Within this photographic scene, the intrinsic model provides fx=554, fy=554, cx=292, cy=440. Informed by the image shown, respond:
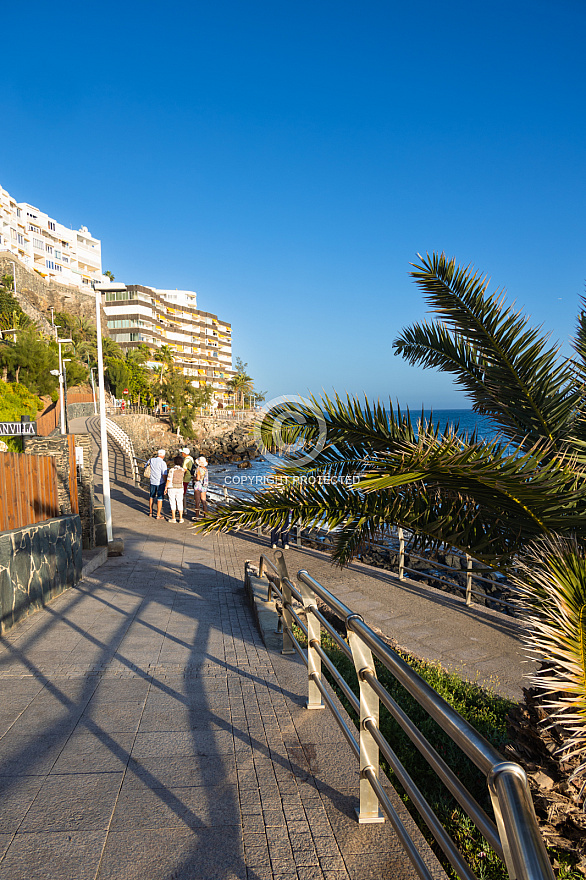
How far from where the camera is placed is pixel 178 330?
132 m

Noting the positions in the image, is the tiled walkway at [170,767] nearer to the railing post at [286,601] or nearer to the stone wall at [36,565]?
the railing post at [286,601]

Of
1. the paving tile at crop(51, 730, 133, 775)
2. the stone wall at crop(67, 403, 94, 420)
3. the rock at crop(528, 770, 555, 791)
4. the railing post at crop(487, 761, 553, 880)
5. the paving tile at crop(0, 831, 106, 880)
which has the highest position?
the stone wall at crop(67, 403, 94, 420)

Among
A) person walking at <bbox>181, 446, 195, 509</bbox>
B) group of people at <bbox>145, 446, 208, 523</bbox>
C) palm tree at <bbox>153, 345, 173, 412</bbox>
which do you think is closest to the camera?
group of people at <bbox>145, 446, 208, 523</bbox>

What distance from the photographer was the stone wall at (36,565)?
540cm

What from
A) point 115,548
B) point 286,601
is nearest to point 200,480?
point 115,548

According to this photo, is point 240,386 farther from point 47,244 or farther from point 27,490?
point 27,490

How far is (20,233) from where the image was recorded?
87.6m

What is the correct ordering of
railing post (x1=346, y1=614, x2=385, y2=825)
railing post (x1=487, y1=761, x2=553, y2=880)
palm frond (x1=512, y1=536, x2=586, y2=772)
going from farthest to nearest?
palm frond (x1=512, y1=536, x2=586, y2=772) → railing post (x1=346, y1=614, x2=385, y2=825) → railing post (x1=487, y1=761, x2=553, y2=880)

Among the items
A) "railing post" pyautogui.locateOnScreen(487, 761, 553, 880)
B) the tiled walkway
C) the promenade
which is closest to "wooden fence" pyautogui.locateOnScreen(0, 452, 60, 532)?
the promenade

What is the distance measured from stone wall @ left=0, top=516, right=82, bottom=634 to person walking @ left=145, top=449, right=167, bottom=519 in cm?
634

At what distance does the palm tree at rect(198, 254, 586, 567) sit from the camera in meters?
3.52

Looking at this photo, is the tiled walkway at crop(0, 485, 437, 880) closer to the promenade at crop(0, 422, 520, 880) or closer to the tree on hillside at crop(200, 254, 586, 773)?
the promenade at crop(0, 422, 520, 880)

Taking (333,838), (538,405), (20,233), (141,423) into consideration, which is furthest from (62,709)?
(20,233)

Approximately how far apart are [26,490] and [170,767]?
15.5 feet
